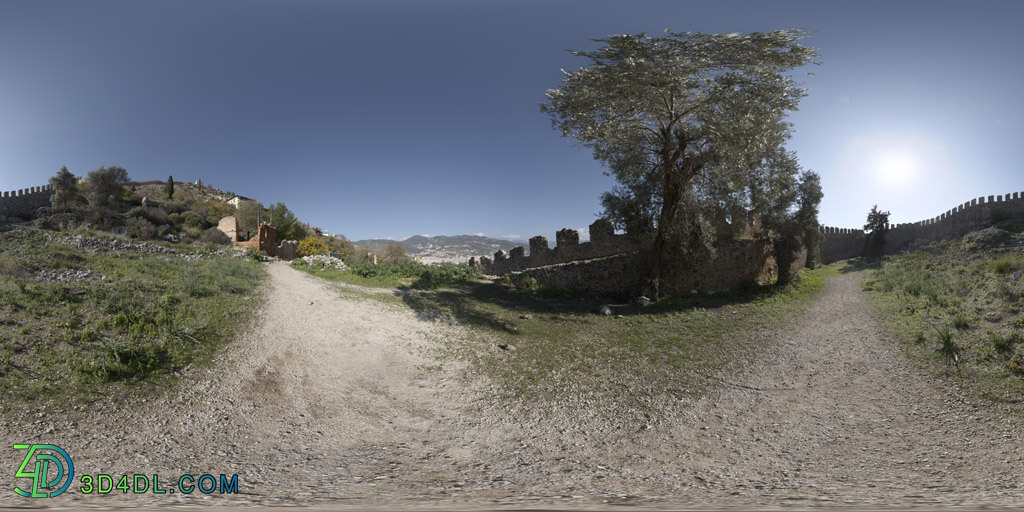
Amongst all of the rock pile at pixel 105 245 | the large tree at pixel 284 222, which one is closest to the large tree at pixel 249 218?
the large tree at pixel 284 222

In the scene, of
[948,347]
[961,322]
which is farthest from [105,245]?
[961,322]

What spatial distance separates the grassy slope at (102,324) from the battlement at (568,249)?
1612 cm

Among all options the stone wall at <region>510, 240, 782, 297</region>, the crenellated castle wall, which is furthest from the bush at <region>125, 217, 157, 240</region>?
the stone wall at <region>510, 240, 782, 297</region>

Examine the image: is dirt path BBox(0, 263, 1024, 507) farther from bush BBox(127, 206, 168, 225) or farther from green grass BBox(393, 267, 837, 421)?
bush BBox(127, 206, 168, 225)

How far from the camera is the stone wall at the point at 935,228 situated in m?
23.4

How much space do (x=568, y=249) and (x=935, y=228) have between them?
31533 millimetres

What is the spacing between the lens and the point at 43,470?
12.6 ft

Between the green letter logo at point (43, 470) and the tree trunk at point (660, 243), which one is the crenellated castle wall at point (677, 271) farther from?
the green letter logo at point (43, 470)

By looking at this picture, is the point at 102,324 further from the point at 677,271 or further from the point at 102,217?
the point at 102,217

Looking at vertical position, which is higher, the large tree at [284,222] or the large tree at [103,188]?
the large tree at [103,188]

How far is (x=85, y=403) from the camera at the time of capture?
5398 mm

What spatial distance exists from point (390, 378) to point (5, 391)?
18.1 ft

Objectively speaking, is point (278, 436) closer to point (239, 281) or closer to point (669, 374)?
point (669, 374)

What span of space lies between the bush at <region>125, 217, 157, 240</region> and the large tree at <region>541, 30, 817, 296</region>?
31.8 m
